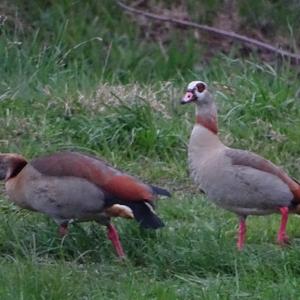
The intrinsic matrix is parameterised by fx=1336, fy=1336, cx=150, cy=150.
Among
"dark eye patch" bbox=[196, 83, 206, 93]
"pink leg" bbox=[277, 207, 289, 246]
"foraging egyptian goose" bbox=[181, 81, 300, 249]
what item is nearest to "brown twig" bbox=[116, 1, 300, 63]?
"dark eye patch" bbox=[196, 83, 206, 93]

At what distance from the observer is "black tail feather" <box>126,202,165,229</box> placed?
749 centimetres

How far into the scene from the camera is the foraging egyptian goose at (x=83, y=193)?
7.57 meters

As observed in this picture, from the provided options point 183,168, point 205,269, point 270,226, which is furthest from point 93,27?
point 205,269

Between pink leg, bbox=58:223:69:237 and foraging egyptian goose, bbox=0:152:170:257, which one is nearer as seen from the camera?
foraging egyptian goose, bbox=0:152:170:257

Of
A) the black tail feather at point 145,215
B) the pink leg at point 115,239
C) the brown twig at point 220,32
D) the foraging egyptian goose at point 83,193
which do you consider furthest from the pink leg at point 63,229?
the brown twig at point 220,32

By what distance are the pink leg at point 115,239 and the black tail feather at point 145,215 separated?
202 millimetres

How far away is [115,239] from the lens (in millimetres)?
7676

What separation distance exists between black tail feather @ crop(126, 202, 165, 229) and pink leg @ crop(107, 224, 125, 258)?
0.66 feet

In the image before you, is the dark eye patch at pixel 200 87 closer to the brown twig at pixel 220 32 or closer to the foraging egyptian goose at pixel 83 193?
the foraging egyptian goose at pixel 83 193

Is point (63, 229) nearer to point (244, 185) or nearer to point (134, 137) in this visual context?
point (244, 185)

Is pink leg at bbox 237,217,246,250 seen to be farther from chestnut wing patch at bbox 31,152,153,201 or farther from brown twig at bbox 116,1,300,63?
brown twig at bbox 116,1,300,63

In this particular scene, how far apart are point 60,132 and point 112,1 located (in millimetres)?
3697

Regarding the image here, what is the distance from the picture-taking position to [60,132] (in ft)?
33.0

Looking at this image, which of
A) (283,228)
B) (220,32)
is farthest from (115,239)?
(220,32)
